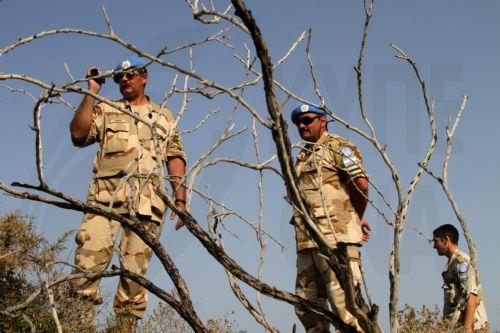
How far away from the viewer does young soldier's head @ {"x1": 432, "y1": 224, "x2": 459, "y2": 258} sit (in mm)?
5004

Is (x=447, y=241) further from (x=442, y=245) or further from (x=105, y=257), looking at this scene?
(x=105, y=257)

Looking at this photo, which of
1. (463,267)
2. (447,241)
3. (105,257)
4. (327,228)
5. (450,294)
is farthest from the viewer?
(447,241)

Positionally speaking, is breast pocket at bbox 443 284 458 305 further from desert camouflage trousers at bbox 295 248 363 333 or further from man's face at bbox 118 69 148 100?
man's face at bbox 118 69 148 100

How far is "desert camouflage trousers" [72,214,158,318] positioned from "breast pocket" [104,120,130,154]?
51 centimetres

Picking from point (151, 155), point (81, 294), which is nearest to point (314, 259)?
point (151, 155)

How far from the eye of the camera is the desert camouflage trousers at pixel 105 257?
354 cm

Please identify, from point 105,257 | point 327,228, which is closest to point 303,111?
point 327,228

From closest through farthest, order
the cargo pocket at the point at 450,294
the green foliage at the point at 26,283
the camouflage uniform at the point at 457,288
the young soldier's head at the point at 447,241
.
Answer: the green foliage at the point at 26,283
the camouflage uniform at the point at 457,288
the cargo pocket at the point at 450,294
the young soldier's head at the point at 447,241

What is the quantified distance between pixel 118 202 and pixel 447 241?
3.00 metres

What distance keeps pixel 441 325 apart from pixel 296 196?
2564mm

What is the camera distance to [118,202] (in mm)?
3670

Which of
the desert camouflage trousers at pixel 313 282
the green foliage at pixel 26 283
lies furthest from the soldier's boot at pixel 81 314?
the desert camouflage trousers at pixel 313 282

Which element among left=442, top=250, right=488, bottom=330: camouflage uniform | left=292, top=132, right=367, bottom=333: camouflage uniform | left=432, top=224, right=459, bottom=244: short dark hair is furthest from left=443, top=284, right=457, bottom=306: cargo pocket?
left=292, top=132, right=367, bottom=333: camouflage uniform

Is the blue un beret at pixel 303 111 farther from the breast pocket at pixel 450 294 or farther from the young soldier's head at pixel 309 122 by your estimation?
the breast pocket at pixel 450 294
